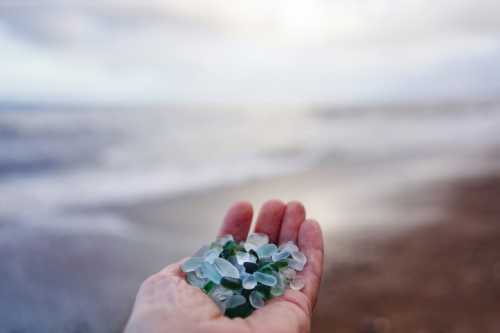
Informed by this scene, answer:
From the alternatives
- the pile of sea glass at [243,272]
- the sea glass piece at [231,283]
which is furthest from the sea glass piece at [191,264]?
the sea glass piece at [231,283]

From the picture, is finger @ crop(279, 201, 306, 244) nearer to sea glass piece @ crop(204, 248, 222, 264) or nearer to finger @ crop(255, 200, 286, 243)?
finger @ crop(255, 200, 286, 243)

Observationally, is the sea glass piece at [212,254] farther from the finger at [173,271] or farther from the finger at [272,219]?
the finger at [272,219]

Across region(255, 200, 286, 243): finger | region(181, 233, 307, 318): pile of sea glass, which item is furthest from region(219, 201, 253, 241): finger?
region(181, 233, 307, 318): pile of sea glass

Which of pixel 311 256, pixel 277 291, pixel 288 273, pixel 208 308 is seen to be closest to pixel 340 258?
pixel 311 256

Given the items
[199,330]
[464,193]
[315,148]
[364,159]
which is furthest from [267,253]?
[315,148]

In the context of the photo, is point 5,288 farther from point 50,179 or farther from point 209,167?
point 209,167

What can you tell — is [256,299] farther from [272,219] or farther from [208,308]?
[272,219]
